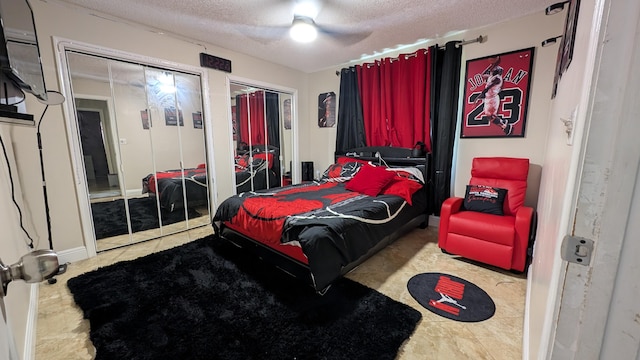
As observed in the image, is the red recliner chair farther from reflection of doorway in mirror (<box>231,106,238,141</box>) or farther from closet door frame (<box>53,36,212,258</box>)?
closet door frame (<box>53,36,212,258</box>)

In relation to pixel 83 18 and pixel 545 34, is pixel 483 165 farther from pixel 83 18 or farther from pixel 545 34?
pixel 83 18

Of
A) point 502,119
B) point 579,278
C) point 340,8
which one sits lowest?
point 579,278

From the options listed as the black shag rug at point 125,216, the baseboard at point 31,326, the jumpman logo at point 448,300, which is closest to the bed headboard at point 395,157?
the jumpman logo at point 448,300

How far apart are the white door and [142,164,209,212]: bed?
3.79 m

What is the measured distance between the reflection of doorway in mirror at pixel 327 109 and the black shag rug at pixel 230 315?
2930 mm

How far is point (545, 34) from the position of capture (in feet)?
8.27

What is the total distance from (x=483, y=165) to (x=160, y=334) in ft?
11.0

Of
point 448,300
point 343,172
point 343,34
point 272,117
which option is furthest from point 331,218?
point 272,117

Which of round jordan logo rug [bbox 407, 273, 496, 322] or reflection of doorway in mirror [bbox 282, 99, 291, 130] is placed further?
reflection of doorway in mirror [bbox 282, 99, 291, 130]

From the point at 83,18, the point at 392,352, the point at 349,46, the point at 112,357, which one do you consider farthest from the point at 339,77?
the point at 112,357

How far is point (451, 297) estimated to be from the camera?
1968mm

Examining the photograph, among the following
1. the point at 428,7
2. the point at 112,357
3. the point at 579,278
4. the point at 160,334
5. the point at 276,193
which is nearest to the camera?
the point at 579,278

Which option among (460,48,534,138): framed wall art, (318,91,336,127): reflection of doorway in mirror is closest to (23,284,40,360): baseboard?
(318,91,336,127): reflection of doorway in mirror

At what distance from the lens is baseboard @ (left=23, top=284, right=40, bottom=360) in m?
1.44
